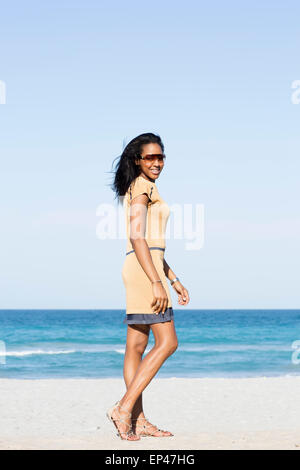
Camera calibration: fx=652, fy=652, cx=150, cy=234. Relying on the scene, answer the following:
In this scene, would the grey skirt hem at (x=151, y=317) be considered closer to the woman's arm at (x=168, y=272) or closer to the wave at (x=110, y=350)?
the woman's arm at (x=168, y=272)

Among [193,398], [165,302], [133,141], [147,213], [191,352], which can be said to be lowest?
[191,352]

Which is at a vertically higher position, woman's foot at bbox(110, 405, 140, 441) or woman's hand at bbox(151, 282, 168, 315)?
woman's hand at bbox(151, 282, 168, 315)

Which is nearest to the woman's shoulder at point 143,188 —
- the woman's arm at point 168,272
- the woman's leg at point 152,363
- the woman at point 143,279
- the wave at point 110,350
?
the woman at point 143,279

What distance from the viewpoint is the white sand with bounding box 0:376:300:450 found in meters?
4.90

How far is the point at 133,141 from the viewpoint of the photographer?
5062mm

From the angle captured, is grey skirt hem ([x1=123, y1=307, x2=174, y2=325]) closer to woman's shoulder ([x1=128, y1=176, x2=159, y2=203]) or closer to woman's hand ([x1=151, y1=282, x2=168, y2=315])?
woman's hand ([x1=151, y1=282, x2=168, y2=315])

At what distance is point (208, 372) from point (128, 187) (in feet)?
53.0

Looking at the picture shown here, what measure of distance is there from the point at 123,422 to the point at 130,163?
75.9 inches

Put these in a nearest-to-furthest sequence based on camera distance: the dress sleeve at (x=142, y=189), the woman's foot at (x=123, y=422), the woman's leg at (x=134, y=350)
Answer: the woman's foot at (x=123, y=422), the dress sleeve at (x=142, y=189), the woman's leg at (x=134, y=350)

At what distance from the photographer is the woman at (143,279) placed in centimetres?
464

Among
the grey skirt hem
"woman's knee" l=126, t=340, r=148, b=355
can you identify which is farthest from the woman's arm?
"woman's knee" l=126, t=340, r=148, b=355
